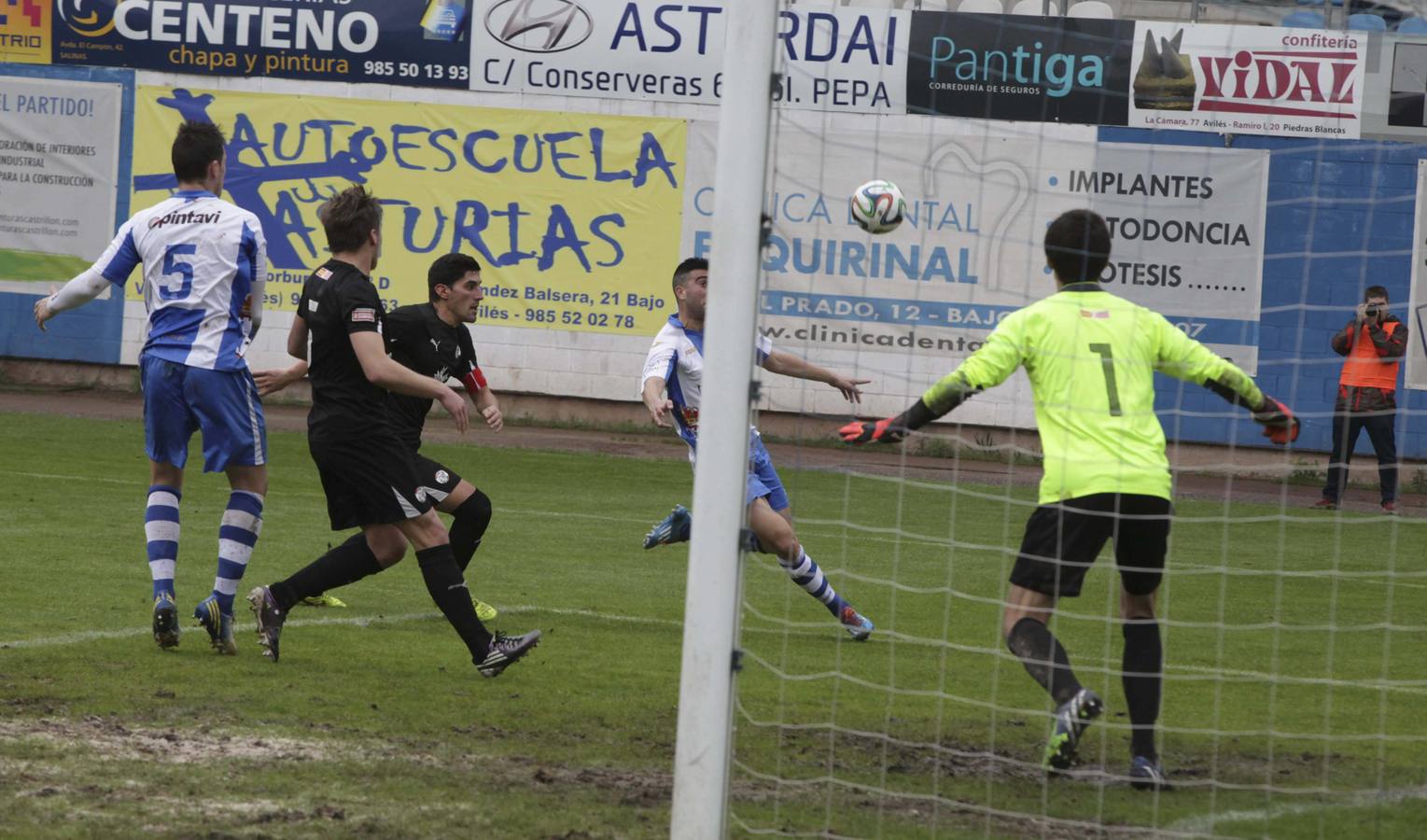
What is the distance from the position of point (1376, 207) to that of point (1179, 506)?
464 centimetres

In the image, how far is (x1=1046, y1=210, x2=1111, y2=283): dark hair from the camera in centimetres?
548

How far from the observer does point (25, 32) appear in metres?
20.1

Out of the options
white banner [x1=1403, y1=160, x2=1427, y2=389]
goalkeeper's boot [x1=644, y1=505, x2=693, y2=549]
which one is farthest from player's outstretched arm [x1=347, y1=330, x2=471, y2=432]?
white banner [x1=1403, y1=160, x2=1427, y2=389]

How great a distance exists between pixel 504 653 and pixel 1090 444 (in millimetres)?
2533

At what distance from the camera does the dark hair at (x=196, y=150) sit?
695 cm

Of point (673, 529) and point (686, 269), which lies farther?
point (673, 529)

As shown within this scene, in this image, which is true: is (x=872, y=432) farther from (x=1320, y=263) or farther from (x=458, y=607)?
(x=1320, y=263)

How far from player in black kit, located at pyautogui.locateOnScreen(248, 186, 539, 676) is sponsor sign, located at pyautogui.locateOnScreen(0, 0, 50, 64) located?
1504 centimetres

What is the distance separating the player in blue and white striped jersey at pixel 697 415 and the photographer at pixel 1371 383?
805 cm

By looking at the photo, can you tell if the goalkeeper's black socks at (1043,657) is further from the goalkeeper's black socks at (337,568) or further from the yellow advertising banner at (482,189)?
the yellow advertising banner at (482,189)

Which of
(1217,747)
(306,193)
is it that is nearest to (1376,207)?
(306,193)

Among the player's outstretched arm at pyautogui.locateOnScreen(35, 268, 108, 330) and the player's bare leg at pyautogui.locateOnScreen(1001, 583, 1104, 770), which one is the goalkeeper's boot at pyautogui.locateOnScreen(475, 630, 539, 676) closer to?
the player's bare leg at pyautogui.locateOnScreen(1001, 583, 1104, 770)

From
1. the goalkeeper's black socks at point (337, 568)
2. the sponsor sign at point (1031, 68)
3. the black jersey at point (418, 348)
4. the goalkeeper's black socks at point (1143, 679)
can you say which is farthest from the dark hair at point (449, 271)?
the sponsor sign at point (1031, 68)

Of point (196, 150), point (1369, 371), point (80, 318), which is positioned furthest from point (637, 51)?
point (196, 150)
